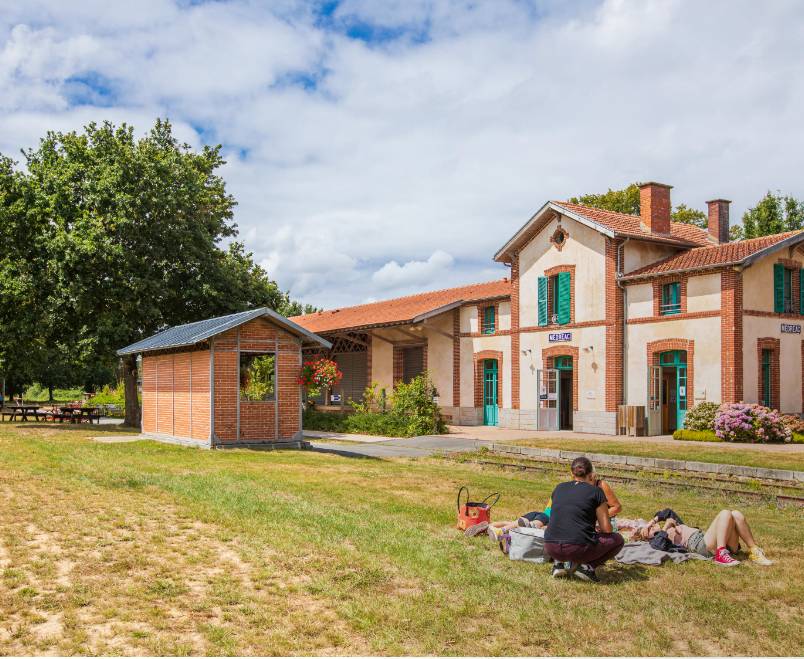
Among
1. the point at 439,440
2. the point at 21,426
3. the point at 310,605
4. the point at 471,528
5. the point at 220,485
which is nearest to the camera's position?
the point at 310,605

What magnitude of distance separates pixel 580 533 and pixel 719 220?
24719mm

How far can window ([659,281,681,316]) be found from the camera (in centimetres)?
2397

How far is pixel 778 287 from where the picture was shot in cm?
2370

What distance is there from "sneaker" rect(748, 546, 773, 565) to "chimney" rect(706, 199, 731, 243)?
2298cm

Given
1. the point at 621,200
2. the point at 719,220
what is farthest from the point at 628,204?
the point at 719,220

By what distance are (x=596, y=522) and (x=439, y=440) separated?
16491 millimetres

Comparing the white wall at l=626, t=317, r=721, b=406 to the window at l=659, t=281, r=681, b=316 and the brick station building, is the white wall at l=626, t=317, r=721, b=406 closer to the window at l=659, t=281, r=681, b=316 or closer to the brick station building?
the brick station building

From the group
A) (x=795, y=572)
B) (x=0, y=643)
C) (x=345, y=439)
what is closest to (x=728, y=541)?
(x=795, y=572)

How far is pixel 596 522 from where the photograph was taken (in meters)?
7.27

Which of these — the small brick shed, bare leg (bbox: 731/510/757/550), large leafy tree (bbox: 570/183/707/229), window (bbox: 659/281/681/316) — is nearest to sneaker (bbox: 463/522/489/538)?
bare leg (bbox: 731/510/757/550)

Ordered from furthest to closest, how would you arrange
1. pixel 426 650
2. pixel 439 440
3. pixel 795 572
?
pixel 439 440
pixel 795 572
pixel 426 650

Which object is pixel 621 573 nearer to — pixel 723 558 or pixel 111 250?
pixel 723 558

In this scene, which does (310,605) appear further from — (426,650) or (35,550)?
(35,550)

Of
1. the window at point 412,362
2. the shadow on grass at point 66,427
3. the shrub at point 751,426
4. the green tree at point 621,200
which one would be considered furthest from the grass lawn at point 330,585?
the green tree at point 621,200
